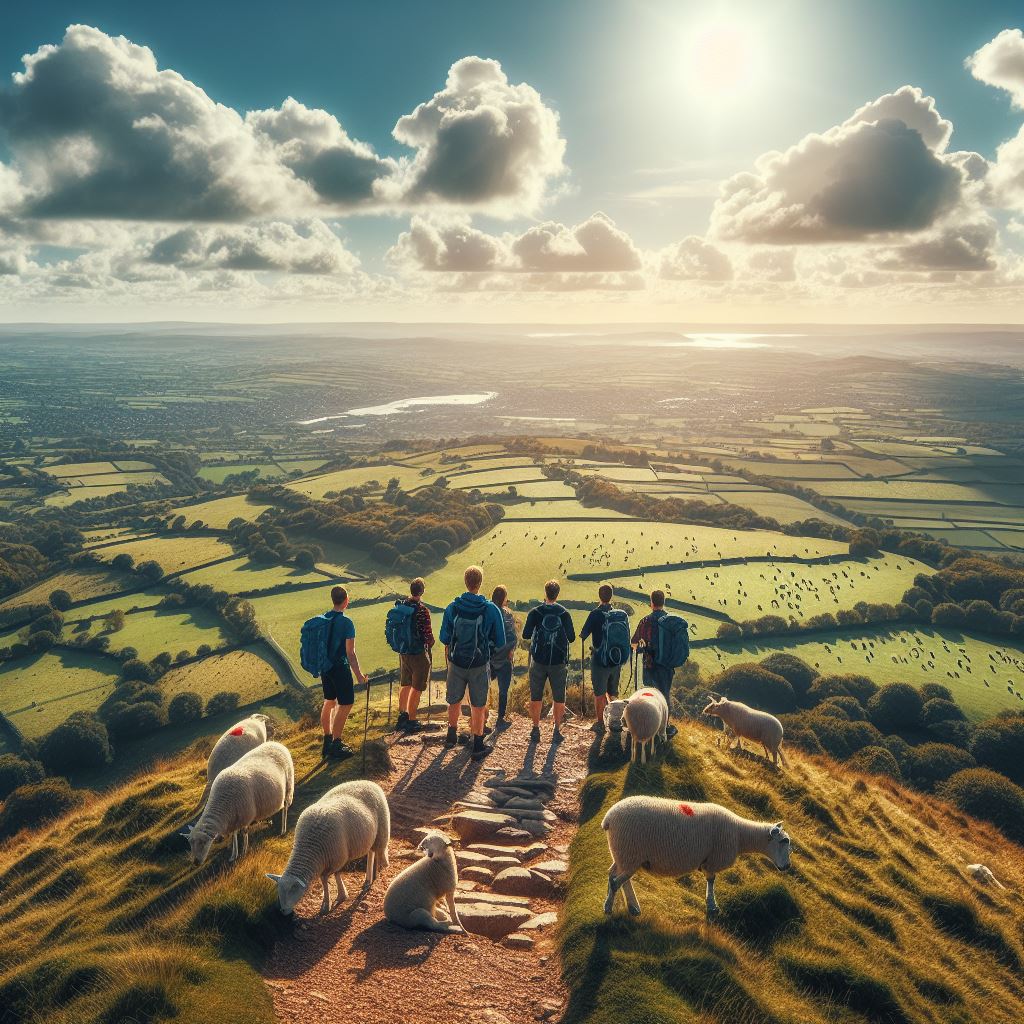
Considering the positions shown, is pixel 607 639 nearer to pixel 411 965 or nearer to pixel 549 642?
pixel 549 642

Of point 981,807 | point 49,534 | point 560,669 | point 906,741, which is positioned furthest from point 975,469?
point 49,534

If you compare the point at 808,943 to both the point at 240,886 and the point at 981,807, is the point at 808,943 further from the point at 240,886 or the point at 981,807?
the point at 981,807

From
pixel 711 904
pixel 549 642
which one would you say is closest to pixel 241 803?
pixel 549 642

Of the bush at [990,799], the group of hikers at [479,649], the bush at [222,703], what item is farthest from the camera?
the bush at [222,703]

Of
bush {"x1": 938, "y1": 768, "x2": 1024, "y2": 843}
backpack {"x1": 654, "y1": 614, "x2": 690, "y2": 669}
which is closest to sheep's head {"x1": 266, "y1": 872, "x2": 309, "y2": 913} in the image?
backpack {"x1": 654, "y1": 614, "x2": 690, "y2": 669}

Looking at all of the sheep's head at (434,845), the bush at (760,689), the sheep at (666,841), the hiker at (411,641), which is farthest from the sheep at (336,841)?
the bush at (760,689)

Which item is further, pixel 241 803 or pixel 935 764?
pixel 935 764

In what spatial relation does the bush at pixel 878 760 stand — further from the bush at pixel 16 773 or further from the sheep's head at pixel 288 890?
the bush at pixel 16 773
